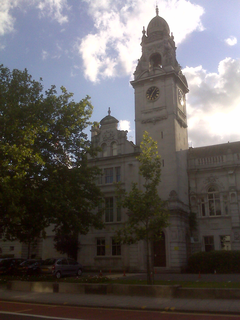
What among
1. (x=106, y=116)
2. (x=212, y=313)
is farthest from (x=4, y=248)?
(x=212, y=313)

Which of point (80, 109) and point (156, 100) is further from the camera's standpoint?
point (156, 100)

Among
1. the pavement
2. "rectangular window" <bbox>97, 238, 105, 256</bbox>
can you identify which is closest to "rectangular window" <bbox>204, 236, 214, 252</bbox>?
"rectangular window" <bbox>97, 238, 105, 256</bbox>

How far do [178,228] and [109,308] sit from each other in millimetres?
21489

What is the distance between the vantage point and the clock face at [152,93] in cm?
4080

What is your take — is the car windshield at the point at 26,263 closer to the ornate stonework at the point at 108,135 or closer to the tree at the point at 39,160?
the tree at the point at 39,160

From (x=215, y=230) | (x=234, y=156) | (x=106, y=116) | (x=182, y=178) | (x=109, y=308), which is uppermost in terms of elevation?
(x=106, y=116)

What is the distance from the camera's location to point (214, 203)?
36906 millimetres

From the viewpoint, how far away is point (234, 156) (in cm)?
3688

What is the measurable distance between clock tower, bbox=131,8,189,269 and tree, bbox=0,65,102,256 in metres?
10.7

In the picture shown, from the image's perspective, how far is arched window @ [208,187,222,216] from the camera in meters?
36.6

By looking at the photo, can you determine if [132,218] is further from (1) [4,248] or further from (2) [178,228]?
(1) [4,248]

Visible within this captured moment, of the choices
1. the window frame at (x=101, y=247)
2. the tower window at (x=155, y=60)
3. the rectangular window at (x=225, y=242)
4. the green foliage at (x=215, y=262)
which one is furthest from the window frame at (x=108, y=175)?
the tower window at (x=155, y=60)

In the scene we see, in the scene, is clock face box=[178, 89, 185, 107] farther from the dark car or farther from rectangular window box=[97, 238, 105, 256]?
the dark car

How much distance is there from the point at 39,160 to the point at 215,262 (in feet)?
69.0
